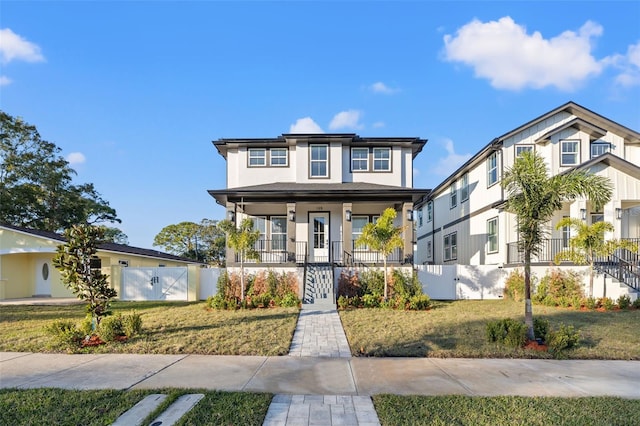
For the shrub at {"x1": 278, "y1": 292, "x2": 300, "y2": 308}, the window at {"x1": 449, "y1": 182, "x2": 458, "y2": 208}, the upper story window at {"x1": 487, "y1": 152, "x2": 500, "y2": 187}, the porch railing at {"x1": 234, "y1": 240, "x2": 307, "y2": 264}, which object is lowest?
the shrub at {"x1": 278, "y1": 292, "x2": 300, "y2": 308}

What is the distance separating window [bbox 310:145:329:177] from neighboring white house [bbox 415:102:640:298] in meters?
6.72

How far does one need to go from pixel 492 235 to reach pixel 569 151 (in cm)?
503

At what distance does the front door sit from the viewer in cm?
1751

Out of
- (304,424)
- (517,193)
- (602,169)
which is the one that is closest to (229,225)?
(517,193)

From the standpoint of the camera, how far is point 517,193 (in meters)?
8.88

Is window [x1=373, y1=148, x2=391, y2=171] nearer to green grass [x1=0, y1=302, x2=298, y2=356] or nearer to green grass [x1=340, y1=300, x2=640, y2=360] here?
green grass [x1=340, y1=300, x2=640, y2=360]

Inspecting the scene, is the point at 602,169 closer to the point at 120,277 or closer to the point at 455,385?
the point at 455,385

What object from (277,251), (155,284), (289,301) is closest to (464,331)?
(289,301)

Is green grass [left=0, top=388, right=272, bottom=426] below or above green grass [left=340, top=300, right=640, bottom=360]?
above

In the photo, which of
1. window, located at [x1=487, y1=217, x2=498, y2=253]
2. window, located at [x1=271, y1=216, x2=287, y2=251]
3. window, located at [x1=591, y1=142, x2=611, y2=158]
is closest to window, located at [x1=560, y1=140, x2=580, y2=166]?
window, located at [x1=591, y1=142, x2=611, y2=158]

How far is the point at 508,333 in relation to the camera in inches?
311

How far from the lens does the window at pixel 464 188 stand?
2067 centimetres

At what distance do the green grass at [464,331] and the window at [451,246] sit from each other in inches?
318

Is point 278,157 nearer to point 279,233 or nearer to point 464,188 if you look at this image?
point 279,233
